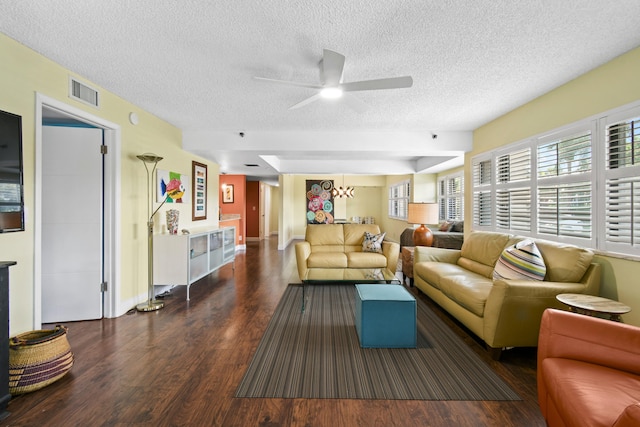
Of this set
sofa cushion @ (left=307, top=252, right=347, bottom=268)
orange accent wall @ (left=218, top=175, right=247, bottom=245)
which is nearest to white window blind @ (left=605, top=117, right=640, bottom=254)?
sofa cushion @ (left=307, top=252, right=347, bottom=268)

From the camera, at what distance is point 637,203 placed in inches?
81.5

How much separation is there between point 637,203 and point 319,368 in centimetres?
273

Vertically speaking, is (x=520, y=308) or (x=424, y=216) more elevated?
(x=424, y=216)

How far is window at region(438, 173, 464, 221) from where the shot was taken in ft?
20.8

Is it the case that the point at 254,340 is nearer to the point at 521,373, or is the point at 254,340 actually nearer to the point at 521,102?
the point at 521,373

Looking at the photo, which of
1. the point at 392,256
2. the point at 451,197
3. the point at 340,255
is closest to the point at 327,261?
the point at 340,255

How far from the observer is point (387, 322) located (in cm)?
239

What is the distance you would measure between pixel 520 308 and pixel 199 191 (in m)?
4.90

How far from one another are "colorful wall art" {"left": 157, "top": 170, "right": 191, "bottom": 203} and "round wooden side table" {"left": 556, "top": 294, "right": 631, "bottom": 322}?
4.01 meters

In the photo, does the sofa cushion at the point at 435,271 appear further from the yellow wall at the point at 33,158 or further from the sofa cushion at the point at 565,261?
the yellow wall at the point at 33,158

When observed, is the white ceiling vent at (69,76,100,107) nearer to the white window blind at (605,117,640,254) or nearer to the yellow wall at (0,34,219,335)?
the yellow wall at (0,34,219,335)

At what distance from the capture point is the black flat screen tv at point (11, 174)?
1.92 m

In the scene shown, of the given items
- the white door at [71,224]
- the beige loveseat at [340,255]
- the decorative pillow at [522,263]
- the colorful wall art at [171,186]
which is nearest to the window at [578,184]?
the decorative pillow at [522,263]

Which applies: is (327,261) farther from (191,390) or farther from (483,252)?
(191,390)
